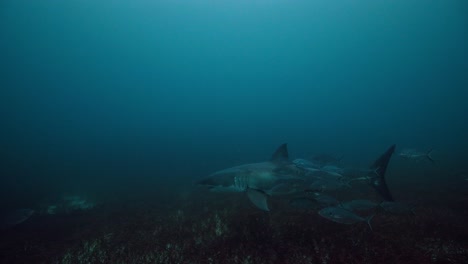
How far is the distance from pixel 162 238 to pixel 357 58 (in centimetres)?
23230

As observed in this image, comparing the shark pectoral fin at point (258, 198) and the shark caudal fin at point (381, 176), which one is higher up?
the shark pectoral fin at point (258, 198)

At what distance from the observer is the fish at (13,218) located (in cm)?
838

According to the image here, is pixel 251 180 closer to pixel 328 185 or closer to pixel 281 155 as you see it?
pixel 281 155

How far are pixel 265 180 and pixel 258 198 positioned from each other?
137 cm

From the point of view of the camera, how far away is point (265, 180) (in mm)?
7602

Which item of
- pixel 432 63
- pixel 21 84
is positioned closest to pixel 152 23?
pixel 21 84

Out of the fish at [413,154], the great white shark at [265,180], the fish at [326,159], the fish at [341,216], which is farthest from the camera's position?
the fish at [326,159]

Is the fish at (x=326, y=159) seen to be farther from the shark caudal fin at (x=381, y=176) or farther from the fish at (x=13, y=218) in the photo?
the fish at (x=13, y=218)

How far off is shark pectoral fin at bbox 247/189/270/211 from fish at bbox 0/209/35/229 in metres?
9.37

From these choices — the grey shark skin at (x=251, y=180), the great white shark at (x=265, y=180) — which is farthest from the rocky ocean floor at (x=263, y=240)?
the grey shark skin at (x=251, y=180)

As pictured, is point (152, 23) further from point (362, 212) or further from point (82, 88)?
point (362, 212)

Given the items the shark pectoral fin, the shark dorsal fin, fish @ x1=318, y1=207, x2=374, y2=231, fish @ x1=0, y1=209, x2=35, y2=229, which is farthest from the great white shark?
fish @ x1=0, y1=209, x2=35, y2=229

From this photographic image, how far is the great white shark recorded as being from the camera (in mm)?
6984

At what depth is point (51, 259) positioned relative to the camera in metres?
6.86
